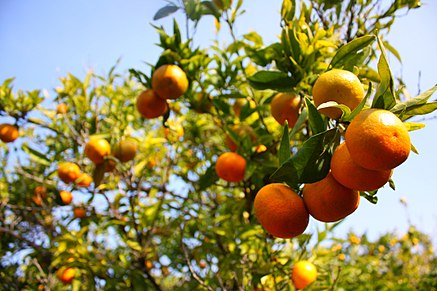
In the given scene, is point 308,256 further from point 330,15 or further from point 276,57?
point 330,15

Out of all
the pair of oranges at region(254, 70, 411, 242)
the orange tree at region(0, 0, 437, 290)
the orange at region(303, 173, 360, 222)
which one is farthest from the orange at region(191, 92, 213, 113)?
the orange at region(303, 173, 360, 222)

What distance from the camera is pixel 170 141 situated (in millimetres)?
2963

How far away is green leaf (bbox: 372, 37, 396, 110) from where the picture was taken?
2.81 ft

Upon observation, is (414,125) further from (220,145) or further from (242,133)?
(220,145)

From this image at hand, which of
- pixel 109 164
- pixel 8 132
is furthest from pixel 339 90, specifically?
pixel 8 132

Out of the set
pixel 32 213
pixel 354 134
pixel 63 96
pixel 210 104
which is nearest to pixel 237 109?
pixel 210 104

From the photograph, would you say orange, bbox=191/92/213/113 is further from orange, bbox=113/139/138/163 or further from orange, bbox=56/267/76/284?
orange, bbox=56/267/76/284

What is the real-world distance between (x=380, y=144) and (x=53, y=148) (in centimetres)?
344

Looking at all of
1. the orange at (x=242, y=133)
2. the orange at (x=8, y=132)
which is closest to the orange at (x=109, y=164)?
the orange at (x=242, y=133)

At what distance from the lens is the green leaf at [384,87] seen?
0.86 meters

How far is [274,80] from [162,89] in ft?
2.34

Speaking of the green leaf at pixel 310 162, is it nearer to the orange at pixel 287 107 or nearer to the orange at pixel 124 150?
the orange at pixel 287 107

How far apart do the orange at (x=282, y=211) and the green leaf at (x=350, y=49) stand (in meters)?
0.52

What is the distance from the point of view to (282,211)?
0.99 m
